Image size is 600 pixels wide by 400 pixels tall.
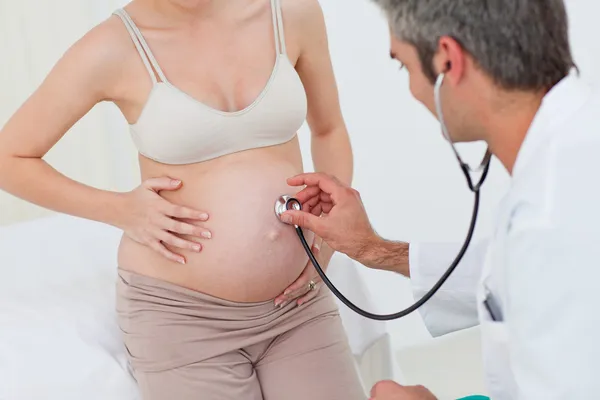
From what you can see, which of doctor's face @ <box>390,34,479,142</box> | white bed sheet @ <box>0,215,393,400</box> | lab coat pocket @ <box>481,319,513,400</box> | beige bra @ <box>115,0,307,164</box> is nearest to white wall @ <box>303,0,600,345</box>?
white bed sheet @ <box>0,215,393,400</box>

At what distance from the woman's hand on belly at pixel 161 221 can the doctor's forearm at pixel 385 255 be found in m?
0.29

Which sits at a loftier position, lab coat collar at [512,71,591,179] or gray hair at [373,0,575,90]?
gray hair at [373,0,575,90]

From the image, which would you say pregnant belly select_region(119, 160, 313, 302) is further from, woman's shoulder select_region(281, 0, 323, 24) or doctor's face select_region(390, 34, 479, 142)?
doctor's face select_region(390, 34, 479, 142)

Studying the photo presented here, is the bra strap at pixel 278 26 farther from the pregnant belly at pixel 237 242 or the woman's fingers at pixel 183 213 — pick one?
the woman's fingers at pixel 183 213

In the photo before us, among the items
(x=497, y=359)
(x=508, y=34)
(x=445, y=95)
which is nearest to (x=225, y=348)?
(x=497, y=359)

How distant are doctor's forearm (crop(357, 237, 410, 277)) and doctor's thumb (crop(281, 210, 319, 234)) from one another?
4.1 inches

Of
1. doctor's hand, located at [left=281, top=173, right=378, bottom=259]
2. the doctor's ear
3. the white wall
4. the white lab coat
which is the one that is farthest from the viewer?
the white wall

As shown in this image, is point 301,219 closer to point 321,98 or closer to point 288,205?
point 288,205

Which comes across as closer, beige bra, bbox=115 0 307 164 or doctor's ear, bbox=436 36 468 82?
doctor's ear, bbox=436 36 468 82

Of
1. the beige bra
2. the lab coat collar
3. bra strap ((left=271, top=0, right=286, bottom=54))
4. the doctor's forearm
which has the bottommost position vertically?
the doctor's forearm

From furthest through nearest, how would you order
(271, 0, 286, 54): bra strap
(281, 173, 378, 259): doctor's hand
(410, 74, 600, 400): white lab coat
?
(271, 0, 286, 54): bra strap → (281, 173, 378, 259): doctor's hand → (410, 74, 600, 400): white lab coat

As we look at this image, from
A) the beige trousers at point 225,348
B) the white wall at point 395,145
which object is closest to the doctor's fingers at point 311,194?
the beige trousers at point 225,348


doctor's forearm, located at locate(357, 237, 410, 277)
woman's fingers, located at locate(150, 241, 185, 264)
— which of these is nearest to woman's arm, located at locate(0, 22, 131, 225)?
woman's fingers, located at locate(150, 241, 185, 264)

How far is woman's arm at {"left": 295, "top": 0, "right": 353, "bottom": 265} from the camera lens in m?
1.62
